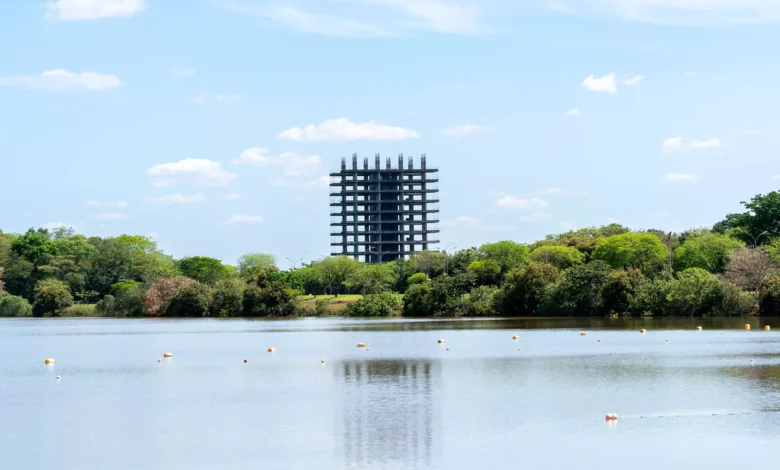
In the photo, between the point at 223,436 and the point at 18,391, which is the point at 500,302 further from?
the point at 223,436

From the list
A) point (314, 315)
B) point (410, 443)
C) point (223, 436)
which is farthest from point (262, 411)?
point (314, 315)

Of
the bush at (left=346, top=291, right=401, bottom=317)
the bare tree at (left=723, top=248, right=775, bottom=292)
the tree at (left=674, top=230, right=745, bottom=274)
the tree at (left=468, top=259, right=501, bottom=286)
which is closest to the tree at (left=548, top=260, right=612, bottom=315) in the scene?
the bare tree at (left=723, top=248, right=775, bottom=292)

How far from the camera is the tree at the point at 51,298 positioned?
157 meters

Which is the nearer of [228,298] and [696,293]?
[696,293]

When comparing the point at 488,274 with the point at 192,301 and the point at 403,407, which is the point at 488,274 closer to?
the point at 192,301

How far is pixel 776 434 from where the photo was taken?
1057 inches

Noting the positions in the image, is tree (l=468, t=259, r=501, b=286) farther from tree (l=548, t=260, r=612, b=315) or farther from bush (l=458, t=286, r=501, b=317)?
tree (l=548, t=260, r=612, b=315)

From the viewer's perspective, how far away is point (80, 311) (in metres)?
160

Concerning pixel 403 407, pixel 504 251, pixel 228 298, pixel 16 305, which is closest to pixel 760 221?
pixel 504 251

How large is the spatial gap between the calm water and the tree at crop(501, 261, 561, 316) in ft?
166

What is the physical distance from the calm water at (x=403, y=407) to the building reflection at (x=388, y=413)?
85mm

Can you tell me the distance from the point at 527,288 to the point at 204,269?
66662mm

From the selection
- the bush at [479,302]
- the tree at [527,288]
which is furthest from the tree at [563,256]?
the tree at [527,288]

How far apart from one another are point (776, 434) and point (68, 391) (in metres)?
30.1
